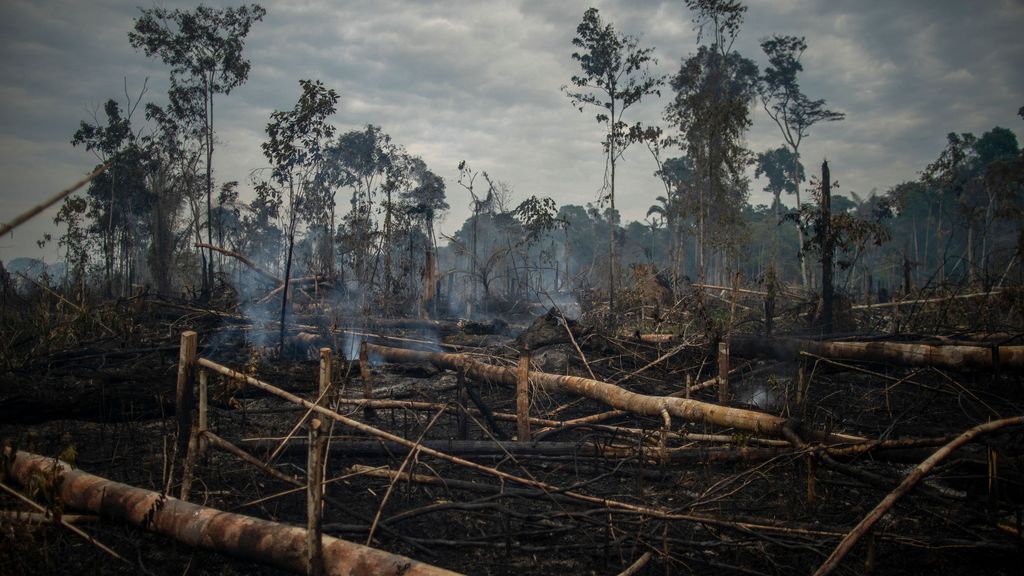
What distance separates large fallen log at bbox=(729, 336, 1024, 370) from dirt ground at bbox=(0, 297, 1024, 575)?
0.38 metres

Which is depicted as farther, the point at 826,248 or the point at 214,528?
the point at 826,248

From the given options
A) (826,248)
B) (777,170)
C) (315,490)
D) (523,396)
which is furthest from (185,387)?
(777,170)

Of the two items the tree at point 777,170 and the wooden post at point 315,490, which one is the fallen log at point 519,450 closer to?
the wooden post at point 315,490

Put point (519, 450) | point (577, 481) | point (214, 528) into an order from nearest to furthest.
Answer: point (214, 528) → point (577, 481) → point (519, 450)

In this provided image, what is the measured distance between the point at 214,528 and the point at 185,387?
103 cm

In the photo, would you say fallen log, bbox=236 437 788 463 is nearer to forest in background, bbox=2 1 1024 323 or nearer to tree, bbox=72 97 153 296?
forest in background, bbox=2 1 1024 323

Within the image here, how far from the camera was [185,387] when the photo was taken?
12.3ft

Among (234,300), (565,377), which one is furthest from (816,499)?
(234,300)

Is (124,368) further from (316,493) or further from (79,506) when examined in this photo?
(316,493)

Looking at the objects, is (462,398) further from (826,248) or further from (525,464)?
(826,248)

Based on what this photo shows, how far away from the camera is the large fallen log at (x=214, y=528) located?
2.67m

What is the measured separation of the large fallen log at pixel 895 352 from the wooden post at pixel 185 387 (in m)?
7.56

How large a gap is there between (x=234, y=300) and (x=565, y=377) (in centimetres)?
953

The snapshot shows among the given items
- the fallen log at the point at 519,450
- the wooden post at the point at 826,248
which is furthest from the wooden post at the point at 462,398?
the wooden post at the point at 826,248
